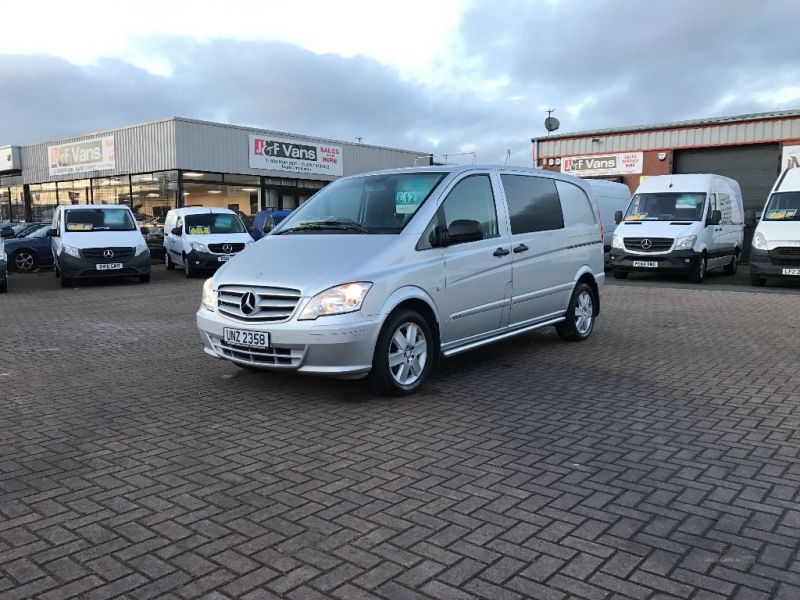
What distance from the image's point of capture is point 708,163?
78.3ft

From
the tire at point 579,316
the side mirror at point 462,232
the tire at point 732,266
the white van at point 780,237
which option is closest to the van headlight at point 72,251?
the tire at point 579,316

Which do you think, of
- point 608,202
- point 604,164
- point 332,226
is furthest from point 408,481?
point 604,164

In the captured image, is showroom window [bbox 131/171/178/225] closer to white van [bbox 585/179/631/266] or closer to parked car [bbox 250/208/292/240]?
parked car [bbox 250/208/292/240]

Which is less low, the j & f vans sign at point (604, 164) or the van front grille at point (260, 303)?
the j & f vans sign at point (604, 164)

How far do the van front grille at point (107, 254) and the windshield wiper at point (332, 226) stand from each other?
33.6ft

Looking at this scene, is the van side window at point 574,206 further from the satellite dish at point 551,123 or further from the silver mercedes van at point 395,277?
the satellite dish at point 551,123

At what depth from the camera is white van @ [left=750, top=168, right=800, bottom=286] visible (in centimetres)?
1371

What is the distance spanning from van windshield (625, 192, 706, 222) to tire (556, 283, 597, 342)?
8.89 metres

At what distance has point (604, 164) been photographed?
26078 millimetres

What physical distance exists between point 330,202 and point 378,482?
348cm

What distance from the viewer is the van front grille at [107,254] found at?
→ 15.1 meters

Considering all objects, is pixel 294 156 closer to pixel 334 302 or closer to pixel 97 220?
pixel 97 220

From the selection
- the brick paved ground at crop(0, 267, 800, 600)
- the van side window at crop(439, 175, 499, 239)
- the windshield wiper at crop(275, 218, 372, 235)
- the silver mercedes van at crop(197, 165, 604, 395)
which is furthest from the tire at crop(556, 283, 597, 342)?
the windshield wiper at crop(275, 218, 372, 235)

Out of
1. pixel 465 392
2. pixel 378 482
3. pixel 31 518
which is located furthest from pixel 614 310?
pixel 31 518
